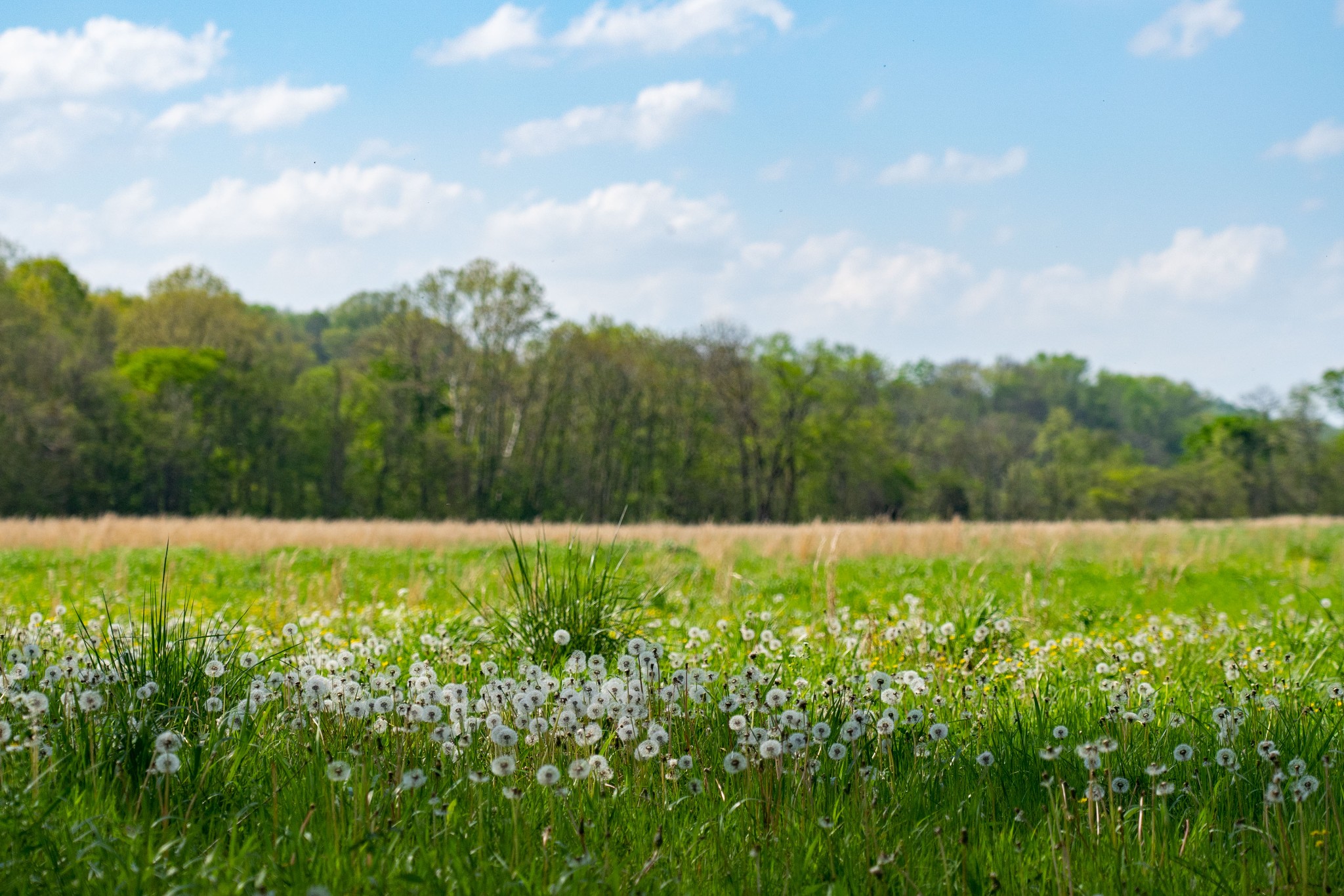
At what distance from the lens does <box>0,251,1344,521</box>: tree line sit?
44.4 meters

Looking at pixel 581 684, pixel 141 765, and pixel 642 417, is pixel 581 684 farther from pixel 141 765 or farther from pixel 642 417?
pixel 642 417

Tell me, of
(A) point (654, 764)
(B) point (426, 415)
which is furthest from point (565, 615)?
(B) point (426, 415)

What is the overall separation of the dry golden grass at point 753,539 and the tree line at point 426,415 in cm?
2022

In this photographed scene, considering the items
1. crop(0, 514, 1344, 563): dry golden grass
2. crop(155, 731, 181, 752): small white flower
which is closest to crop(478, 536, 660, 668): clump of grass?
crop(155, 731, 181, 752): small white flower

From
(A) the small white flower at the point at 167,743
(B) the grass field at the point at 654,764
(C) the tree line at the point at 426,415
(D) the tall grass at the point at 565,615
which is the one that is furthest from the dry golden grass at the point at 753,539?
(C) the tree line at the point at 426,415

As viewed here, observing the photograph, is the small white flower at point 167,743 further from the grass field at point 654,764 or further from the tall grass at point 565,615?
the tall grass at point 565,615

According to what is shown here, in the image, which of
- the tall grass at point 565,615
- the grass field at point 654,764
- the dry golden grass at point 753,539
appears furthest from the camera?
the dry golden grass at point 753,539

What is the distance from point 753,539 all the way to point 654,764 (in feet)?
51.5

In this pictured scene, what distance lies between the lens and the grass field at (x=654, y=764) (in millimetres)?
2322

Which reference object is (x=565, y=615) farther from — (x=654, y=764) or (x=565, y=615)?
(x=654, y=764)

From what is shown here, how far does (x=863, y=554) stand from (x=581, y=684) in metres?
12.0

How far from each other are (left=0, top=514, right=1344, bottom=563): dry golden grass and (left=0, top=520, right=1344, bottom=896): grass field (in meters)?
7.11

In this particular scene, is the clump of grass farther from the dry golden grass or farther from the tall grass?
the dry golden grass

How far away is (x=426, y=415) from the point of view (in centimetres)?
4903
